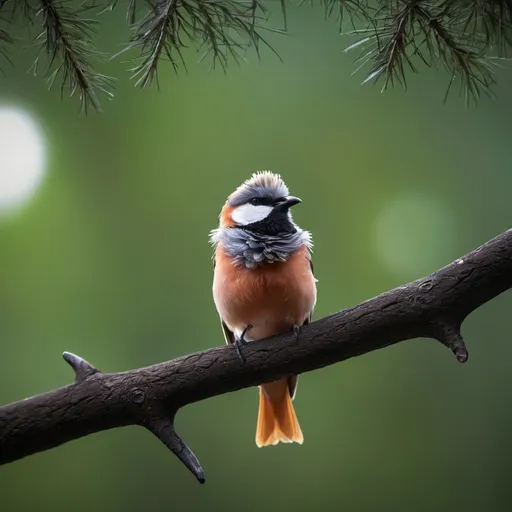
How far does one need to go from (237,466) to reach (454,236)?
1.41 metres

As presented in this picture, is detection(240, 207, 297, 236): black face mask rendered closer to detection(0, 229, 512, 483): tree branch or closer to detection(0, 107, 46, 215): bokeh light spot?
detection(0, 229, 512, 483): tree branch

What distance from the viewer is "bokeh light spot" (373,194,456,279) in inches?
126

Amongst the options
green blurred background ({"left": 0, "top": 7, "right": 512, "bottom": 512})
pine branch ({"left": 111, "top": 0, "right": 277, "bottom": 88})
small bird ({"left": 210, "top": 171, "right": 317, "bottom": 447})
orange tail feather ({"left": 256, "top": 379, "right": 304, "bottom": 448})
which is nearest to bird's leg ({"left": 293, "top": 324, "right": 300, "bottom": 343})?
small bird ({"left": 210, "top": 171, "right": 317, "bottom": 447})

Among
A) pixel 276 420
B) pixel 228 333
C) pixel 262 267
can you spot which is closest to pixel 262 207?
pixel 262 267

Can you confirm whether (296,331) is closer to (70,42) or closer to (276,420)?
(276,420)

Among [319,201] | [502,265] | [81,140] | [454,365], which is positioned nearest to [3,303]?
[81,140]

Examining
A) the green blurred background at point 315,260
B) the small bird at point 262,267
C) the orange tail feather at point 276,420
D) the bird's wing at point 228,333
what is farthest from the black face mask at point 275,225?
the green blurred background at point 315,260

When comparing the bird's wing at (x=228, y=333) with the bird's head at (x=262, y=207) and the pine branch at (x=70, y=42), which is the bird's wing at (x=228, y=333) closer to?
the bird's head at (x=262, y=207)

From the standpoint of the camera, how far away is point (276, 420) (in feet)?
7.13

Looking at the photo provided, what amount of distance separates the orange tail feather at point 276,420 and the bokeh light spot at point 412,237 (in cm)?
122

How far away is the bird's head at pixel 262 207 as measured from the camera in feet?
6.49

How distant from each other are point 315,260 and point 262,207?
1248 mm

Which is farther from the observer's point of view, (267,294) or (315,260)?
(315,260)

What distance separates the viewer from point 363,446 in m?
3.07
